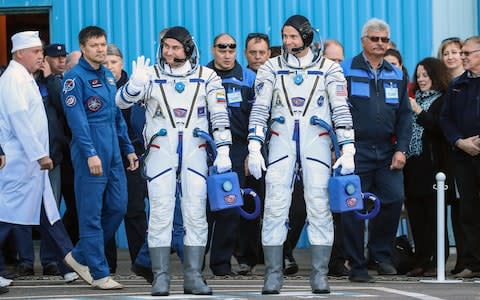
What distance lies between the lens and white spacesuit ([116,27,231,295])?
10922 mm

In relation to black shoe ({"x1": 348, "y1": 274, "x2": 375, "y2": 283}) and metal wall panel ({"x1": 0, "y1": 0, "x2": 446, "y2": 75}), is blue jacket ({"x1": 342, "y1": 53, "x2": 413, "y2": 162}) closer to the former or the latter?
black shoe ({"x1": 348, "y1": 274, "x2": 375, "y2": 283})

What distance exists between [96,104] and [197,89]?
3.88 feet

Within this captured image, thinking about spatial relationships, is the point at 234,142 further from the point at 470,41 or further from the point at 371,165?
the point at 470,41

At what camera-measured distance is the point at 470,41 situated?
12.9m

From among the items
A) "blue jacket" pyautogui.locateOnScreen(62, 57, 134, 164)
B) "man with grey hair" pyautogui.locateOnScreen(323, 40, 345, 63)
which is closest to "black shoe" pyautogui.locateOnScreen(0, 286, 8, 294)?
"blue jacket" pyautogui.locateOnScreen(62, 57, 134, 164)

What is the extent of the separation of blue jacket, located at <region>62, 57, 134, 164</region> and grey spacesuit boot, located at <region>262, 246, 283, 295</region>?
1.68 meters

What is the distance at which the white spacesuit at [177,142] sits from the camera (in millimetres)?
10922

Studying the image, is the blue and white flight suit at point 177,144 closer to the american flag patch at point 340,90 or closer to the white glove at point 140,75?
the white glove at point 140,75

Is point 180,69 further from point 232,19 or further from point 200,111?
point 232,19

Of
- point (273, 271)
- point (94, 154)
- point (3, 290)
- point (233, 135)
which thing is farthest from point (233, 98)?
point (3, 290)

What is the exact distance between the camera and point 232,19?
16094 mm

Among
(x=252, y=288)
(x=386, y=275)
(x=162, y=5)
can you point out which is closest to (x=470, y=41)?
(x=386, y=275)

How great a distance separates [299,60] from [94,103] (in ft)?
5.77

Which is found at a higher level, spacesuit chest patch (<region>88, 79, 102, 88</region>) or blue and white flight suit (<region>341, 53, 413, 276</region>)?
spacesuit chest patch (<region>88, 79, 102, 88</region>)
